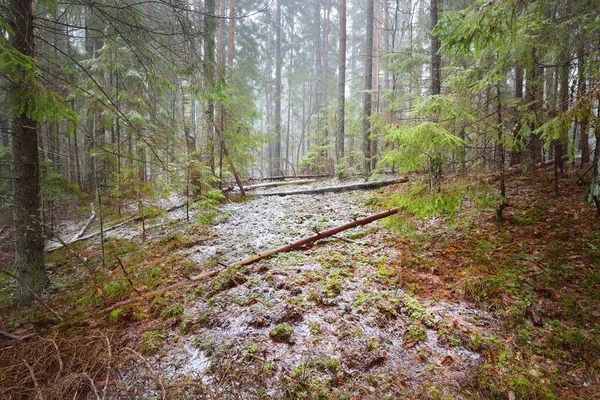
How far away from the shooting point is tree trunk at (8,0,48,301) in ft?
13.6

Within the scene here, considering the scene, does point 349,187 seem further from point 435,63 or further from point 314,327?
point 314,327

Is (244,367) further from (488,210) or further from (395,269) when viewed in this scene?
(488,210)

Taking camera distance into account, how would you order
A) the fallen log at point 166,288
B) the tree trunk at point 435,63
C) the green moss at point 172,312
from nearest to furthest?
the green moss at point 172,312
the fallen log at point 166,288
the tree trunk at point 435,63

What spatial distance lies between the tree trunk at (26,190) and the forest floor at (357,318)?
0.58 m

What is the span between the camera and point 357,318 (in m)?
3.37

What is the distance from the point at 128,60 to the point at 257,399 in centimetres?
1049

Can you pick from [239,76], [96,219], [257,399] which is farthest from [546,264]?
[96,219]

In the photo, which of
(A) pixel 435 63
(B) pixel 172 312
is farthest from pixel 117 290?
(A) pixel 435 63

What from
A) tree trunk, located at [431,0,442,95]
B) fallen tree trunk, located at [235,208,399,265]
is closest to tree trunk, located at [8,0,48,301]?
fallen tree trunk, located at [235,208,399,265]

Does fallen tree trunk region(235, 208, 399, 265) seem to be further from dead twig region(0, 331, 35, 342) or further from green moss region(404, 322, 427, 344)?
dead twig region(0, 331, 35, 342)

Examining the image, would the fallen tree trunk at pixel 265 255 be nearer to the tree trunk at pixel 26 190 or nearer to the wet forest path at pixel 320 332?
the wet forest path at pixel 320 332

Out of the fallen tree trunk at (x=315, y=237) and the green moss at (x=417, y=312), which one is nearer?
the green moss at (x=417, y=312)

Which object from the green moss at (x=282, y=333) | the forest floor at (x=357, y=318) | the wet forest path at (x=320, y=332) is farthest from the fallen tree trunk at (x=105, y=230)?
the green moss at (x=282, y=333)

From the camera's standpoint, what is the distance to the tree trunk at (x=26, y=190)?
4.15m
